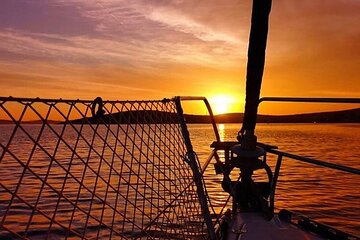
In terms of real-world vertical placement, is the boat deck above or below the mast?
below

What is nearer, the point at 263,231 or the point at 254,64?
the point at 263,231

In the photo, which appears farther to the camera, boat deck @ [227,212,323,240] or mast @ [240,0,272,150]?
mast @ [240,0,272,150]

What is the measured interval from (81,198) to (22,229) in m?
6.17

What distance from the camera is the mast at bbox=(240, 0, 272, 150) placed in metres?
5.86

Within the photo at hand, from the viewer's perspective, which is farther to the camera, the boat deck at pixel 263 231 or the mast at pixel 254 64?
the mast at pixel 254 64

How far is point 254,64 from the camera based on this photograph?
620 cm

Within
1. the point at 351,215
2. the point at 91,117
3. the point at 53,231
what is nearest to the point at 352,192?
the point at 351,215

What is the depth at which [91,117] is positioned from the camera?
443 centimetres

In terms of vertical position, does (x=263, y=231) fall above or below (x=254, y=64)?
below

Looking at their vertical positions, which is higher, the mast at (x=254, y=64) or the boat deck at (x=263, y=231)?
the mast at (x=254, y=64)

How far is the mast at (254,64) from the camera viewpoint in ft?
19.2

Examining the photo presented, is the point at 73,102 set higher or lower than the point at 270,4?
lower

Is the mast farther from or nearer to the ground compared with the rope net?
farther from the ground

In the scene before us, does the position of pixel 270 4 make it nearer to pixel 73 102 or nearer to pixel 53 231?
pixel 73 102
